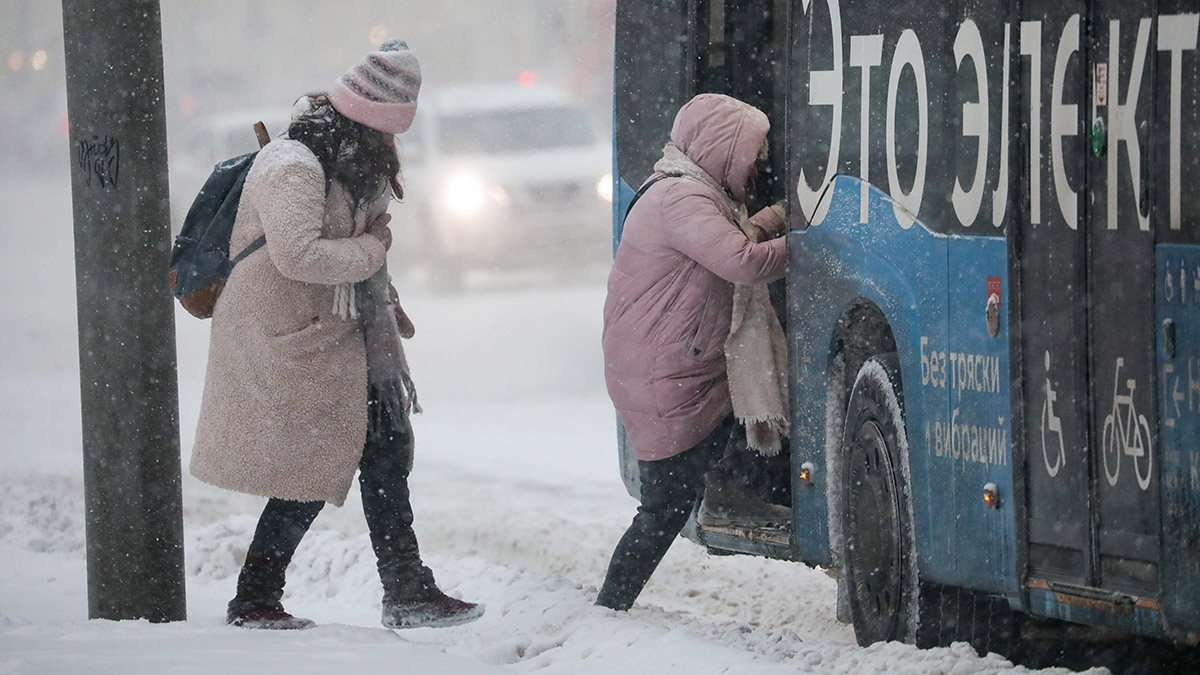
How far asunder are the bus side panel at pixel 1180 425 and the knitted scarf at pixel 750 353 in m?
1.66

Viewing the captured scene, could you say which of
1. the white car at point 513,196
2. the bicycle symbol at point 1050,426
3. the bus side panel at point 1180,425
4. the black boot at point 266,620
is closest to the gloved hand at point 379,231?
the black boot at point 266,620

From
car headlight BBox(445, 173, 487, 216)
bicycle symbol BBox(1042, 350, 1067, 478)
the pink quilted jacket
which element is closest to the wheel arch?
the pink quilted jacket

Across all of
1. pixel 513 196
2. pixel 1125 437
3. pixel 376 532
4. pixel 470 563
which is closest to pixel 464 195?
pixel 513 196

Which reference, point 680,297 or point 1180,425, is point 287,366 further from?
point 1180,425

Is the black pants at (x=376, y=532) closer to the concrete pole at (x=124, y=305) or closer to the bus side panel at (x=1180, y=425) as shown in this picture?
the concrete pole at (x=124, y=305)

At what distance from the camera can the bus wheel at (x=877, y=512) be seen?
5070 mm

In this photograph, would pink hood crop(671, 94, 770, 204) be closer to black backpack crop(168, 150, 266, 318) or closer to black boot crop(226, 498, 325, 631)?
black backpack crop(168, 150, 266, 318)

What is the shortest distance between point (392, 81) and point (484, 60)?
3087cm

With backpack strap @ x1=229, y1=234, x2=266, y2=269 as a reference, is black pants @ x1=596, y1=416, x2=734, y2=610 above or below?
below

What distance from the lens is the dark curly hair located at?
17.3 feet

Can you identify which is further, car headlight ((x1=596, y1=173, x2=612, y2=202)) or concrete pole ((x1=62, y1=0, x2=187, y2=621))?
car headlight ((x1=596, y1=173, x2=612, y2=202))

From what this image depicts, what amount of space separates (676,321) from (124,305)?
161cm

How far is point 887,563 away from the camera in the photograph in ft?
17.1

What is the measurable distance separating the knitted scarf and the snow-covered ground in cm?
62
